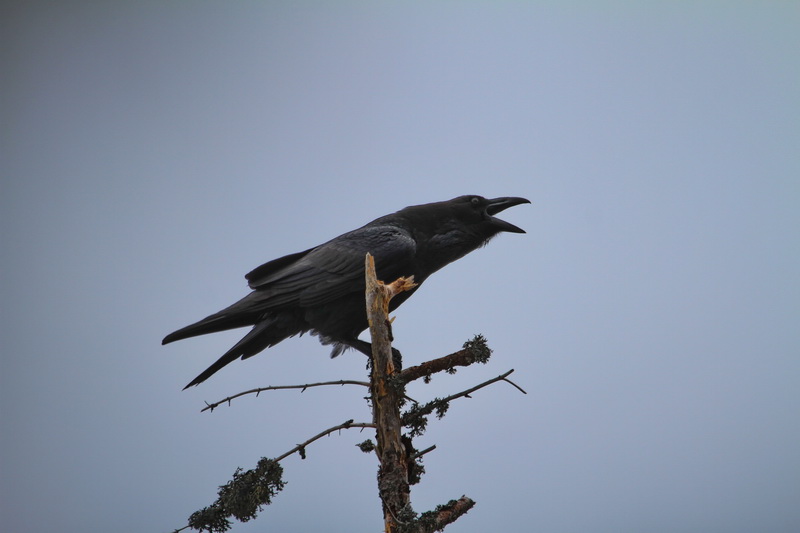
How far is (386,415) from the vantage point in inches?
207

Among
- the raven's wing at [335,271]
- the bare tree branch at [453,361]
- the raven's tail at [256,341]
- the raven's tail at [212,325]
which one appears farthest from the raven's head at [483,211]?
the bare tree branch at [453,361]

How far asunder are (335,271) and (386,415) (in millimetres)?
2286

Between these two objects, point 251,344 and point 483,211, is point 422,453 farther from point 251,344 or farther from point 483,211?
point 483,211

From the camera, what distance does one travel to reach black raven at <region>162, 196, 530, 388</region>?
7.09 m

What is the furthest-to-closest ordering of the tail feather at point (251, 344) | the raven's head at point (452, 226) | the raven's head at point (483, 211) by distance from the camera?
the raven's head at point (483, 211) < the raven's head at point (452, 226) < the tail feather at point (251, 344)

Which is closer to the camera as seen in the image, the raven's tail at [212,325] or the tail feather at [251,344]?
the tail feather at [251,344]

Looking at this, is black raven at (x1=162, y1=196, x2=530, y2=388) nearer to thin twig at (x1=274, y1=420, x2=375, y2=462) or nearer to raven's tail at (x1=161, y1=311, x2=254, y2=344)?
raven's tail at (x1=161, y1=311, x2=254, y2=344)

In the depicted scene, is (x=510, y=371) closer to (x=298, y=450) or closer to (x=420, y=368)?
(x=420, y=368)

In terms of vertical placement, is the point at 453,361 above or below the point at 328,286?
below

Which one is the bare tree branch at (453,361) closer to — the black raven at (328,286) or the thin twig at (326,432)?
the thin twig at (326,432)

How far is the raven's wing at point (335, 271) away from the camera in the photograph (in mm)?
7082

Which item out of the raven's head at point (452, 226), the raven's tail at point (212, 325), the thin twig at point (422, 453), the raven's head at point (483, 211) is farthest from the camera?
the raven's head at point (483, 211)

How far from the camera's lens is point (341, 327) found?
7125 mm

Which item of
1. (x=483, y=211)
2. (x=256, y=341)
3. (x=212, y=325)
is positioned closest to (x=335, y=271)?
(x=256, y=341)
